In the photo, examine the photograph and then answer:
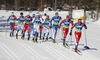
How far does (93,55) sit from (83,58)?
1.07 m

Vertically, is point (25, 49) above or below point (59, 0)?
below

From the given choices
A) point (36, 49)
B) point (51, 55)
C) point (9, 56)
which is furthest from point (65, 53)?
point (9, 56)

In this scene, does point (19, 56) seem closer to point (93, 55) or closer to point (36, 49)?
point (36, 49)

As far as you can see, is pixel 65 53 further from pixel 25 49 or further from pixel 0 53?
pixel 0 53

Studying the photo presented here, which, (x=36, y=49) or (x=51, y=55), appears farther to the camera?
(x=36, y=49)

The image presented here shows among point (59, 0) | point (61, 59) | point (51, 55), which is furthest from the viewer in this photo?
point (59, 0)

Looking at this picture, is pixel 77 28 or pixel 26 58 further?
pixel 77 28

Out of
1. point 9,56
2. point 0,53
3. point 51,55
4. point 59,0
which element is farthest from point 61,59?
point 59,0

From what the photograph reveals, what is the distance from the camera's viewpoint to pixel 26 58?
11.0 metres

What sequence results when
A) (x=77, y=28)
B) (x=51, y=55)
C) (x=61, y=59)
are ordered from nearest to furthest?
(x=61, y=59) → (x=51, y=55) → (x=77, y=28)

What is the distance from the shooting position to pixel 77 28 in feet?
42.2

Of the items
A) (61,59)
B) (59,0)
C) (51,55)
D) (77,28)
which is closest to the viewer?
(61,59)

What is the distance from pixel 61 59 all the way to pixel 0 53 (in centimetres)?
347

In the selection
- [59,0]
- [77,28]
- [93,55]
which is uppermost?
[59,0]
